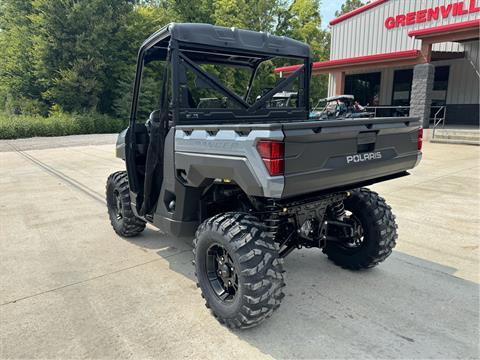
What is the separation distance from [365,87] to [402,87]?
7.66 feet

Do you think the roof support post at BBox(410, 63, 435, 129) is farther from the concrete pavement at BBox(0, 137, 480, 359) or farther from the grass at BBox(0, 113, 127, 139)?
the grass at BBox(0, 113, 127, 139)

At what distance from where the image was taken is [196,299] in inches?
118

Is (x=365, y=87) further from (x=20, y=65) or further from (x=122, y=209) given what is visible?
(x=20, y=65)

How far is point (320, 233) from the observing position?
3.20m

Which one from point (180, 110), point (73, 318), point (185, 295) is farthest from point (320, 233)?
point (73, 318)

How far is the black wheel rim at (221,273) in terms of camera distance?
8.71 feet

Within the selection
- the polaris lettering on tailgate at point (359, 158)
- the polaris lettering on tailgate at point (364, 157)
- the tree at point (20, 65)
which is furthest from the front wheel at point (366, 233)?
the tree at point (20, 65)

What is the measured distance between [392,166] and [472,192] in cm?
475

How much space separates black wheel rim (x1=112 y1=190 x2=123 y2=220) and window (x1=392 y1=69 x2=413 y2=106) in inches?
738

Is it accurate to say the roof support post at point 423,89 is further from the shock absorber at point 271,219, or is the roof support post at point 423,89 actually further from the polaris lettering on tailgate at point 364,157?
the shock absorber at point 271,219

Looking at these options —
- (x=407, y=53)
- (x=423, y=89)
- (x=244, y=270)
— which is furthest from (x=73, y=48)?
(x=244, y=270)

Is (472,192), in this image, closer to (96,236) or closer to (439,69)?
(96,236)

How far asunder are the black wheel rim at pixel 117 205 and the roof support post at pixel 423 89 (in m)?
13.6

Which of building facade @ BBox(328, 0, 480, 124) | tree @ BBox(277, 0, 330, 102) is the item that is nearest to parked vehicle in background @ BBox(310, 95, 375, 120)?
building facade @ BBox(328, 0, 480, 124)
